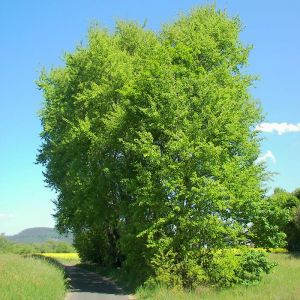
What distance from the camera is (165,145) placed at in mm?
23734

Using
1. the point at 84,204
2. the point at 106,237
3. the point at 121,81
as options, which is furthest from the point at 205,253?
the point at 106,237

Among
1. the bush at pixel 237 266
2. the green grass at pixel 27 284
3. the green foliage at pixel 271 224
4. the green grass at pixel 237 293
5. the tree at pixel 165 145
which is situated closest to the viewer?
the green grass at pixel 27 284

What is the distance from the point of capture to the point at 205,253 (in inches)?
898

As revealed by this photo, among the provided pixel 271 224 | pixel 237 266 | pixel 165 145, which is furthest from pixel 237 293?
pixel 165 145

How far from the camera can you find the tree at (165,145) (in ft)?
73.8

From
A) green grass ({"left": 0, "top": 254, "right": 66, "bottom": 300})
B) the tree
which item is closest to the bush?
the tree

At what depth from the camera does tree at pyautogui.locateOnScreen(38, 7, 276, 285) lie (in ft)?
73.8

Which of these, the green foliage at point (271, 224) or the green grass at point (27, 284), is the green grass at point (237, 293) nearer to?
the green foliage at point (271, 224)

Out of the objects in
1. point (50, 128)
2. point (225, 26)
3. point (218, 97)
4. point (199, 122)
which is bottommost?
point (199, 122)

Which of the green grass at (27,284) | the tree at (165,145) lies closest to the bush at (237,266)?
the tree at (165,145)

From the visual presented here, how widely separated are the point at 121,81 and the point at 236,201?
1295 cm

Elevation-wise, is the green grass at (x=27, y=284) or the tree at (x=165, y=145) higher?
the tree at (x=165, y=145)

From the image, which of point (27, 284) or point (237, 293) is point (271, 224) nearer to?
point (237, 293)

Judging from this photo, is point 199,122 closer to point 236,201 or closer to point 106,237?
point 236,201
